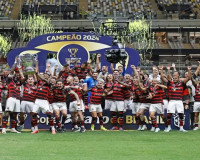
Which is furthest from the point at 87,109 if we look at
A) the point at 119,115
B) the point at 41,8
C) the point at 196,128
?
the point at 41,8

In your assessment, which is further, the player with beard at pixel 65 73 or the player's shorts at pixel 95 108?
the player with beard at pixel 65 73

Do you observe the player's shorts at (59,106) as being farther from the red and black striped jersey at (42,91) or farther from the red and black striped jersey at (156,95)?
the red and black striped jersey at (156,95)

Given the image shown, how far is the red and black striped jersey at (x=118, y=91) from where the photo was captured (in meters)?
18.9

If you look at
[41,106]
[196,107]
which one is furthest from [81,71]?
[196,107]

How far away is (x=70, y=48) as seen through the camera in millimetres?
22891

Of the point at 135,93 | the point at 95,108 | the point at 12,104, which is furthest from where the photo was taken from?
the point at 135,93

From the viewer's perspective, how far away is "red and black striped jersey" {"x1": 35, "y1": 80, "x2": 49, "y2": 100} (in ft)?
58.0

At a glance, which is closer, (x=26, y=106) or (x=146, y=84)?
(x=26, y=106)

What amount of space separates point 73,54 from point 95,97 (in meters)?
4.49

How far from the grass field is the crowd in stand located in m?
0.74

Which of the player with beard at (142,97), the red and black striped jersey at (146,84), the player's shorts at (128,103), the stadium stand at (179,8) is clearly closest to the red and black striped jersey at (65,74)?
the player's shorts at (128,103)

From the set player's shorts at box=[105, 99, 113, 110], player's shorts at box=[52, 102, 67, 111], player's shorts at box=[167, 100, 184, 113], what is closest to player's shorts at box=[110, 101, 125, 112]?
player's shorts at box=[105, 99, 113, 110]

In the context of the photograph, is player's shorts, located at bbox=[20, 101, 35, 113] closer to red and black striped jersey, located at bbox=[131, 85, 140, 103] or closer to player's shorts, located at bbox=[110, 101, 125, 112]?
player's shorts, located at bbox=[110, 101, 125, 112]

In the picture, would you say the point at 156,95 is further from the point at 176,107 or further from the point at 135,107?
the point at 135,107
